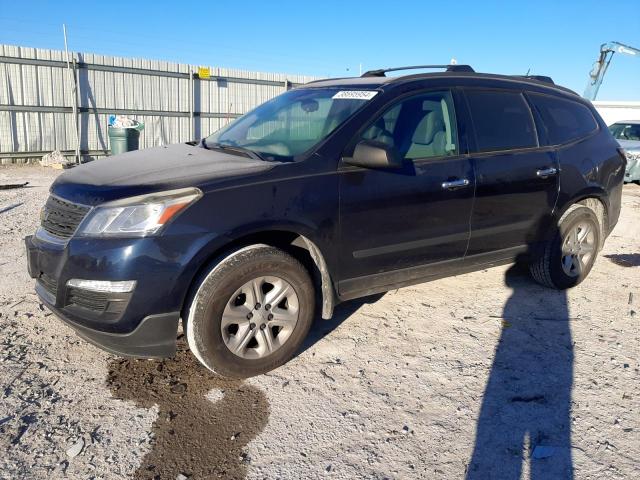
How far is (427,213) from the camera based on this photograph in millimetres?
3729

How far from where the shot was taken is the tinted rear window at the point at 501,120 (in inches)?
161

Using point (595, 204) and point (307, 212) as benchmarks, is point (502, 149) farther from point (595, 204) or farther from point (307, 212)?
point (307, 212)

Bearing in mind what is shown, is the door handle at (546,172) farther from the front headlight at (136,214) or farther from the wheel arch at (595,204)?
the front headlight at (136,214)

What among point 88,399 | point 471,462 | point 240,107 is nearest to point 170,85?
point 240,107

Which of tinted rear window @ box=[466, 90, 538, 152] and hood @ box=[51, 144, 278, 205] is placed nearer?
hood @ box=[51, 144, 278, 205]

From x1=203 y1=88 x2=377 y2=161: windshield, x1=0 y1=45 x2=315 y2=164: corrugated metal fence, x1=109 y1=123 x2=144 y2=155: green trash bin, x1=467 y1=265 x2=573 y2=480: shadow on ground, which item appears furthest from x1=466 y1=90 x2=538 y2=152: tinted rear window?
x1=0 y1=45 x2=315 y2=164: corrugated metal fence

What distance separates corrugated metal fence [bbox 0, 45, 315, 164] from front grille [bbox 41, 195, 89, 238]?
459 inches

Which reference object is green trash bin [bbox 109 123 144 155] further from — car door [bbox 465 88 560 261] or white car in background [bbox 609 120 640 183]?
white car in background [bbox 609 120 640 183]

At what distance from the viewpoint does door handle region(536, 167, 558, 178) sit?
4.33 m

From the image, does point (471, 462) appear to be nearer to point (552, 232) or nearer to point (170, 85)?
point (552, 232)

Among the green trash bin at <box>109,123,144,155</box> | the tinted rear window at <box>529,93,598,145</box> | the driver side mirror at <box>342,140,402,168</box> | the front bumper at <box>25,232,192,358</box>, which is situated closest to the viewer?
the front bumper at <box>25,232,192,358</box>

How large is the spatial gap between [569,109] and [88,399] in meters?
4.56

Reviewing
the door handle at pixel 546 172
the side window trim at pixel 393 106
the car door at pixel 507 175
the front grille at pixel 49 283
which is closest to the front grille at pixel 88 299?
the front grille at pixel 49 283

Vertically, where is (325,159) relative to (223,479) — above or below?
above
